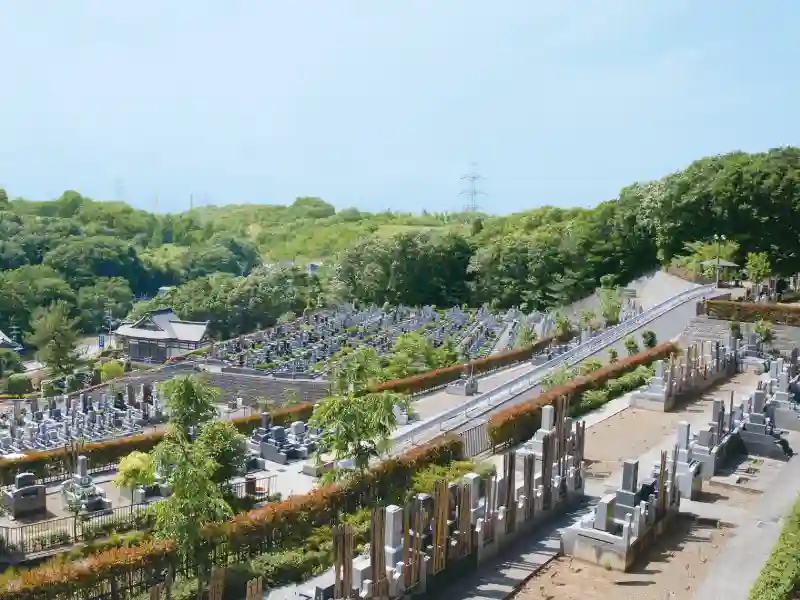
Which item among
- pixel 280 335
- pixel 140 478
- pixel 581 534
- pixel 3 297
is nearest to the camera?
pixel 581 534

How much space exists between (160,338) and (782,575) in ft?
178

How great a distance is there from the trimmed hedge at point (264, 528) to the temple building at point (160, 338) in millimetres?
45776

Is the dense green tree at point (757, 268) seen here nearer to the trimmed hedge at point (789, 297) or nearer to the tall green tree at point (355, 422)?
the trimmed hedge at point (789, 297)

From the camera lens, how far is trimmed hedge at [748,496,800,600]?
9797 mm

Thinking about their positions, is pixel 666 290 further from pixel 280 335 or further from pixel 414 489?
pixel 414 489

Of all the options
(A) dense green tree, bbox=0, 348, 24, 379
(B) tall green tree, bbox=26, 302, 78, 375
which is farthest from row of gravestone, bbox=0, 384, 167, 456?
(A) dense green tree, bbox=0, 348, 24, 379

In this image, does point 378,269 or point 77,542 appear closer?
point 77,542

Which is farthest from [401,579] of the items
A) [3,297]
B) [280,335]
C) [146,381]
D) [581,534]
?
[3,297]

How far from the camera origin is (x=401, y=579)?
34.6 ft

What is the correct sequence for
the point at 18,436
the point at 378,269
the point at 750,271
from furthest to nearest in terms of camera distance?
the point at 378,269, the point at 750,271, the point at 18,436

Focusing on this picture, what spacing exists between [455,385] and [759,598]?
59.6 ft

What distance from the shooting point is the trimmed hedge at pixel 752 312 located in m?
30.2

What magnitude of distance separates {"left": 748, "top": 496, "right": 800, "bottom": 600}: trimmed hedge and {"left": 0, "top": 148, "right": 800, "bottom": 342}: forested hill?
35.0 m

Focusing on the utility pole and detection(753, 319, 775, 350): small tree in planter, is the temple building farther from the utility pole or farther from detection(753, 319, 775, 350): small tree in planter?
detection(753, 319, 775, 350): small tree in planter
